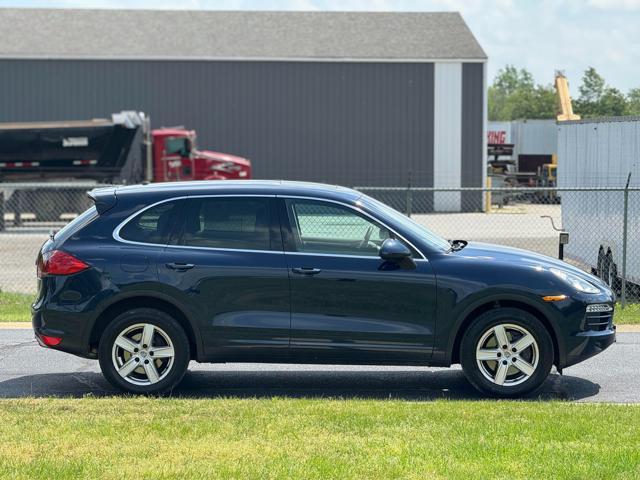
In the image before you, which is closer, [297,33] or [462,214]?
[462,214]

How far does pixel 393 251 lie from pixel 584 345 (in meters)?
1.69

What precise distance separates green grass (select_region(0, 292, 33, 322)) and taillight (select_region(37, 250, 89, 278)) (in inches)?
207

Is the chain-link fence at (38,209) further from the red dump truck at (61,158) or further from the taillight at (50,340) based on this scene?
the taillight at (50,340)

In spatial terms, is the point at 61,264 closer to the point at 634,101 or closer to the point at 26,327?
the point at 26,327

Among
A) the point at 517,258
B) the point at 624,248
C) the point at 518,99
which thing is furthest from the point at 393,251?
the point at 518,99

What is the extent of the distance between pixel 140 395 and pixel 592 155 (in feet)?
35.2

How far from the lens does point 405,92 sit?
4403cm

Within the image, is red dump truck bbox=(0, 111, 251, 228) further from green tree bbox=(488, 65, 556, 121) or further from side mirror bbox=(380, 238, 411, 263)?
green tree bbox=(488, 65, 556, 121)

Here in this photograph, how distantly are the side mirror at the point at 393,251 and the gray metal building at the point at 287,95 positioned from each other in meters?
34.6

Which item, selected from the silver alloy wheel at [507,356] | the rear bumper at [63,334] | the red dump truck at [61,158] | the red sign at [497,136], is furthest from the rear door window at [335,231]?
the red sign at [497,136]

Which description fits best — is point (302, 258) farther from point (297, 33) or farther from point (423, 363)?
point (297, 33)

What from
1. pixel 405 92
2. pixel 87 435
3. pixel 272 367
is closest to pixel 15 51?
pixel 405 92

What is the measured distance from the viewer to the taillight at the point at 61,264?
9055mm

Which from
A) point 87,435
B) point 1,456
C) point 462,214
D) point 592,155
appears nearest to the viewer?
point 1,456
